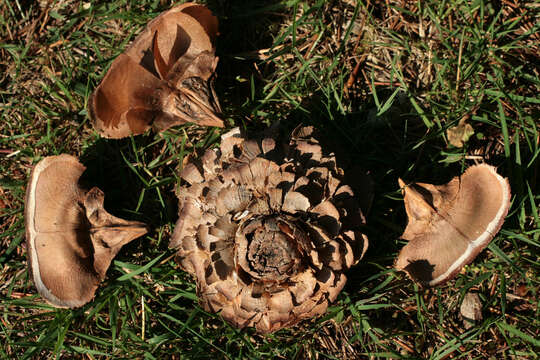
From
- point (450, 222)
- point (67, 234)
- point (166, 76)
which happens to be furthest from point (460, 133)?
point (67, 234)

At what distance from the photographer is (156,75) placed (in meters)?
2.93

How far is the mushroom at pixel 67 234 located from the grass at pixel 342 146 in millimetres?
201

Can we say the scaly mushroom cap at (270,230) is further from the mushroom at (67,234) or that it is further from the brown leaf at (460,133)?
the brown leaf at (460,133)

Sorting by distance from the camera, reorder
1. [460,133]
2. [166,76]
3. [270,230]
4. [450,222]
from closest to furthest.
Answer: [270,230] < [450,222] < [166,76] < [460,133]

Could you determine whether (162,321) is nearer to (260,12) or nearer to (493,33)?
(260,12)

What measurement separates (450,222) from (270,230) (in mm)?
1097

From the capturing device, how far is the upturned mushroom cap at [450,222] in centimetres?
266

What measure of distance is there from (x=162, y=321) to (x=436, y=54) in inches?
96.8

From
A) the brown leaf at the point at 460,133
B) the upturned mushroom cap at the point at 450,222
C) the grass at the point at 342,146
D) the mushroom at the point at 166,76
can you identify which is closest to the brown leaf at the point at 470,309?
the grass at the point at 342,146

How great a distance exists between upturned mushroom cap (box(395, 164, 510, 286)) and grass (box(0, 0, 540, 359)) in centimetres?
24

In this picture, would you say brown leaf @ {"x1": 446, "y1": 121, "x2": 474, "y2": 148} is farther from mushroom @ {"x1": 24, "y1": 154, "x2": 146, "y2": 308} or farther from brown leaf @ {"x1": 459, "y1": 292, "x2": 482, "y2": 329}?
mushroom @ {"x1": 24, "y1": 154, "x2": 146, "y2": 308}

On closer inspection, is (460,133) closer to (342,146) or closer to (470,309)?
(342,146)

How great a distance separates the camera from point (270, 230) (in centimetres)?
225

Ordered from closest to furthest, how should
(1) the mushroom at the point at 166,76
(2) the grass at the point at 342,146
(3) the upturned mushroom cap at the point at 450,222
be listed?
(3) the upturned mushroom cap at the point at 450,222 < (1) the mushroom at the point at 166,76 < (2) the grass at the point at 342,146
